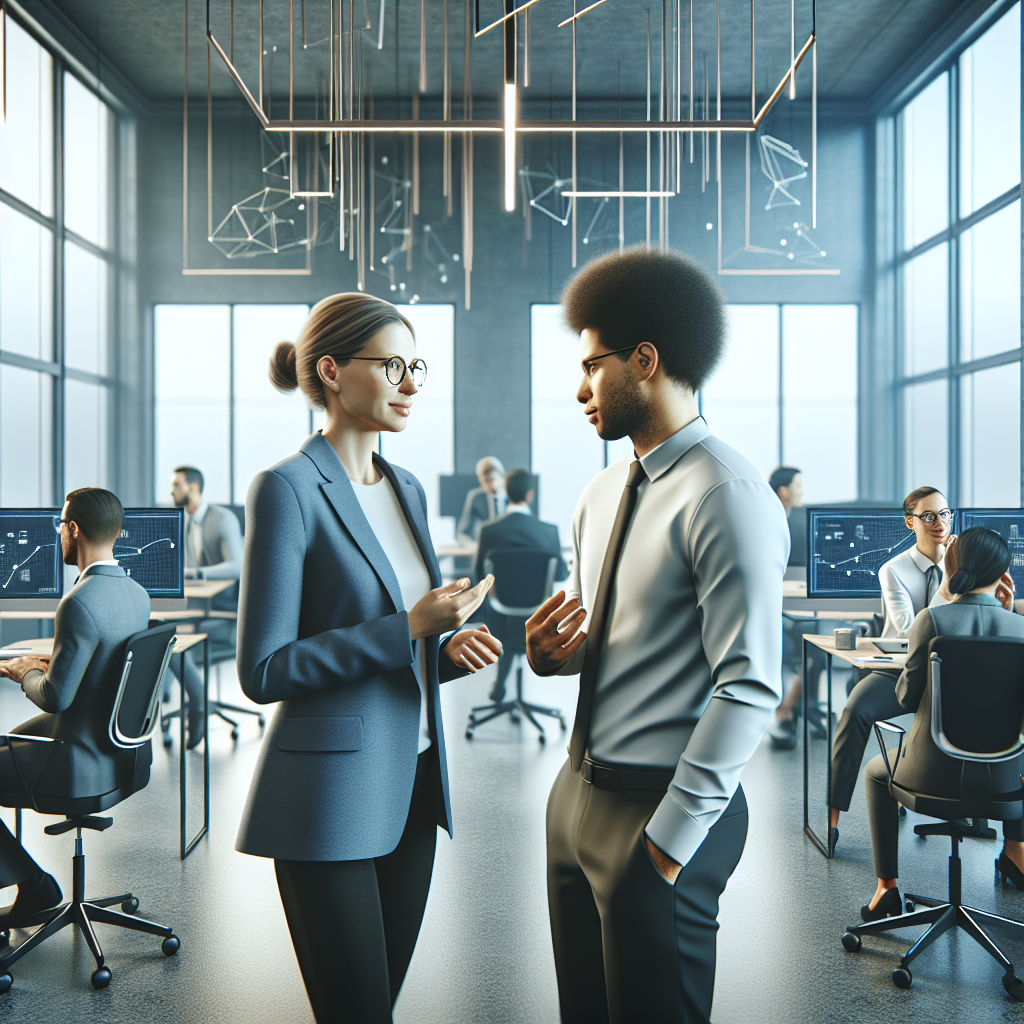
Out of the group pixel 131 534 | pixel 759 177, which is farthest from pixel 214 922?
pixel 759 177

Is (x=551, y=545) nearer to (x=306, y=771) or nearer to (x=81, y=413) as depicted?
(x=306, y=771)

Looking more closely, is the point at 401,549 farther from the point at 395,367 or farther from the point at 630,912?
the point at 630,912

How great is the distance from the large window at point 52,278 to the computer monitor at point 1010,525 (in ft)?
22.5

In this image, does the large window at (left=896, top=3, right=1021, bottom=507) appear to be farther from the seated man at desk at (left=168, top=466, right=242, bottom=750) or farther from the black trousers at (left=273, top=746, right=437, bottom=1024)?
the black trousers at (left=273, top=746, right=437, bottom=1024)

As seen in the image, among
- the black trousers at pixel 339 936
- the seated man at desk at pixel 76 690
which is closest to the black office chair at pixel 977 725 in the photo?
the black trousers at pixel 339 936

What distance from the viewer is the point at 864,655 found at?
3545 mm

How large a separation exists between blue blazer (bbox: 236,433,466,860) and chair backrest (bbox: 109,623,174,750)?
1.47 metres

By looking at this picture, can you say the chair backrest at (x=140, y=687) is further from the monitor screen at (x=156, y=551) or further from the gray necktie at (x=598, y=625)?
the gray necktie at (x=598, y=625)

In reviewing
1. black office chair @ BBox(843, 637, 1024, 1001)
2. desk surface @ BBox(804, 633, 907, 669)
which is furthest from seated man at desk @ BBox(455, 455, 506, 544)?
black office chair @ BBox(843, 637, 1024, 1001)

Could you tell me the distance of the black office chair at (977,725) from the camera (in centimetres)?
248

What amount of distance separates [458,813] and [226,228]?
24.7 ft

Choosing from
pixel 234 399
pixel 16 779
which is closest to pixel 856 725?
pixel 16 779

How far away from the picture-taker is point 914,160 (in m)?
8.80

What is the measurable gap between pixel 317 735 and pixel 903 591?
314cm
